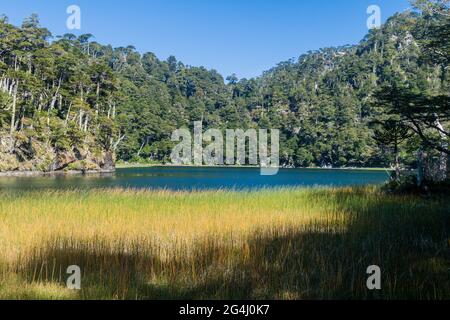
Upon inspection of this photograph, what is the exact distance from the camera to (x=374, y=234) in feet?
22.1

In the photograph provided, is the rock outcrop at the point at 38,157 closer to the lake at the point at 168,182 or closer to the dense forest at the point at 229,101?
the dense forest at the point at 229,101

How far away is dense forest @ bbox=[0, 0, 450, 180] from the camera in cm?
1811

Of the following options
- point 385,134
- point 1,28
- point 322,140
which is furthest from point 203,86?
point 385,134

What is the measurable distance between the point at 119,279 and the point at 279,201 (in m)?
7.83

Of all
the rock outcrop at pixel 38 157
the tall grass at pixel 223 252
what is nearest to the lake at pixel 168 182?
the rock outcrop at pixel 38 157

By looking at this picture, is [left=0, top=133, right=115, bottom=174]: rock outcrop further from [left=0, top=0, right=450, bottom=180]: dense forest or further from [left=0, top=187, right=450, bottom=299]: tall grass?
[left=0, top=187, right=450, bottom=299]: tall grass

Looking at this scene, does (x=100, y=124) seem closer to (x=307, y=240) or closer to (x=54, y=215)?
(x=54, y=215)

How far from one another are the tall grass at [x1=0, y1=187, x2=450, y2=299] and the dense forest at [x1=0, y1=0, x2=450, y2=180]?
6548mm

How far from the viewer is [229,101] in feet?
405

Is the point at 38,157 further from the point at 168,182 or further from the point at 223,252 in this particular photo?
the point at 223,252

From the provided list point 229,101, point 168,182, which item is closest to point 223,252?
point 168,182

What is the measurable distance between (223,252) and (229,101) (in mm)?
119430

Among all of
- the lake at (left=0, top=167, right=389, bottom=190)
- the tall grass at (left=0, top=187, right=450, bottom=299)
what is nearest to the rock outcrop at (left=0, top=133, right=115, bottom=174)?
the lake at (left=0, top=167, right=389, bottom=190)

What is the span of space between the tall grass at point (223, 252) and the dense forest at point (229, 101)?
6.55m
